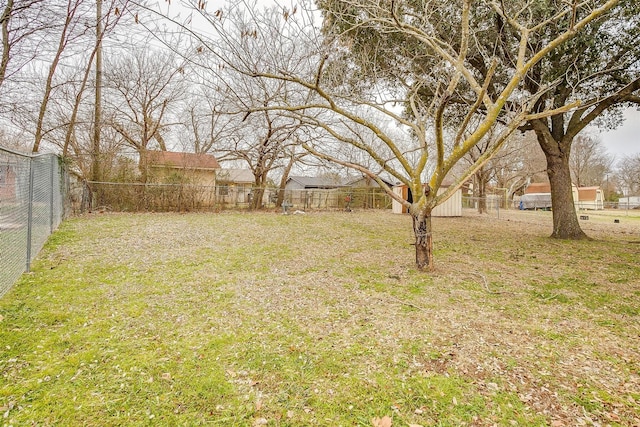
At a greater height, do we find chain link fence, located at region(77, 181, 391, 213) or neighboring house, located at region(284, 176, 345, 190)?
neighboring house, located at region(284, 176, 345, 190)

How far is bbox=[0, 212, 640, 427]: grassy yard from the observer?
5.73 ft

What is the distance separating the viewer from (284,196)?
16078 millimetres

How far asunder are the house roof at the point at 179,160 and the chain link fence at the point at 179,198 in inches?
47.6

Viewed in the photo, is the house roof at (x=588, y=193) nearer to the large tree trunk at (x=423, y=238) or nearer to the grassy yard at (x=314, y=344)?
the grassy yard at (x=314, y=344)

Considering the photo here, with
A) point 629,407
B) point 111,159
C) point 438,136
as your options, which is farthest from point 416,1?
point 111,159

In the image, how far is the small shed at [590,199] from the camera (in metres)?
25.3

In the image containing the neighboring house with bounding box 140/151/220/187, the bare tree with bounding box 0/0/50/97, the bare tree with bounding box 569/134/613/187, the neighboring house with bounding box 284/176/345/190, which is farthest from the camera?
the bare tree with bounding box 569/134/613/187

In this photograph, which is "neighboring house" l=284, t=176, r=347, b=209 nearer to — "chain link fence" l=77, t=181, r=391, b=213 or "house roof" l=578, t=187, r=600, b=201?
"chain link fence" l=77, t=181, r=391, b=213

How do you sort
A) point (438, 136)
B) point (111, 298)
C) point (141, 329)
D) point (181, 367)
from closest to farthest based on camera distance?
point (181, 367) → point (141, 329) → point (111, 298) → point (438, 136)

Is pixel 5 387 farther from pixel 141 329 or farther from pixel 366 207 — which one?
pixel 366 207

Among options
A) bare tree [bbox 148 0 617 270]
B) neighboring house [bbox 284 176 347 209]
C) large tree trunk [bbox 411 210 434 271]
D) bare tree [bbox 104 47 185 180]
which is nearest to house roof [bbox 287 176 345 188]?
neighboring house [bbox 284 176 347 209]

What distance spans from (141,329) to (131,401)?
3.11ft

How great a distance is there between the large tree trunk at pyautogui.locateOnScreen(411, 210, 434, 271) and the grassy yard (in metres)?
0.24

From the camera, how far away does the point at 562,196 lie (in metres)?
7.54
